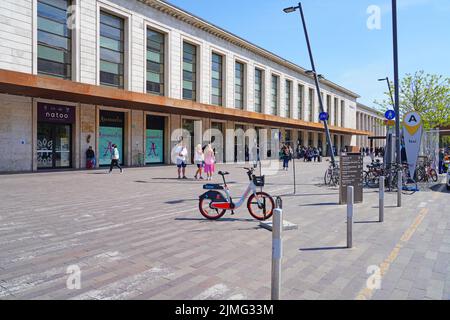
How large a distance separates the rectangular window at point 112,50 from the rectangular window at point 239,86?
13268mm

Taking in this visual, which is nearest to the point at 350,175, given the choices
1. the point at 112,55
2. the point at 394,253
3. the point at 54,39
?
the point at 394,253

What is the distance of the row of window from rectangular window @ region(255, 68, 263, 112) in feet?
12.3

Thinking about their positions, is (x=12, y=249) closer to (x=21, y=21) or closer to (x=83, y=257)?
(x=83, y=257)

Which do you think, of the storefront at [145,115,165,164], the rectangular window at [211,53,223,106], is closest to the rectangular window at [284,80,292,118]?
the rectangular window at [211,53,223,106]

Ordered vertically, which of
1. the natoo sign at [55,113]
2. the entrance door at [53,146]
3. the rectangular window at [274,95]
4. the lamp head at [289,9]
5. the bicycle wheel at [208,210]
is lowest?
the bicycle wheel at [208,210]

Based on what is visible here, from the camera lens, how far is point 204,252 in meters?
4.89

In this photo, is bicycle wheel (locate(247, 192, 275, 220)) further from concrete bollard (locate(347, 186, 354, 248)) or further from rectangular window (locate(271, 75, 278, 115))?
rectangular window (locate(271, 75, 278, 115))

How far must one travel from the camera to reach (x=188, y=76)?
2788 cm

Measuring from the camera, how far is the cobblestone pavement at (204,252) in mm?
3637

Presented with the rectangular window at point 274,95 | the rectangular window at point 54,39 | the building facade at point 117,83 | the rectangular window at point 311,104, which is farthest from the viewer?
the rectangular window at point 311,104

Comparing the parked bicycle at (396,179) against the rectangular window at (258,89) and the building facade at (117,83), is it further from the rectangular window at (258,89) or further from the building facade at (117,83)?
the rectangular window at (258,89)

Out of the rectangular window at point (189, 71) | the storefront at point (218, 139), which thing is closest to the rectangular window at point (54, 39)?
the rectangular window at point (189, 71)

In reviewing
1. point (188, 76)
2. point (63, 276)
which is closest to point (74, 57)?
point (188, 76)

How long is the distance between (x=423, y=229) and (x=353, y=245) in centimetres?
211
